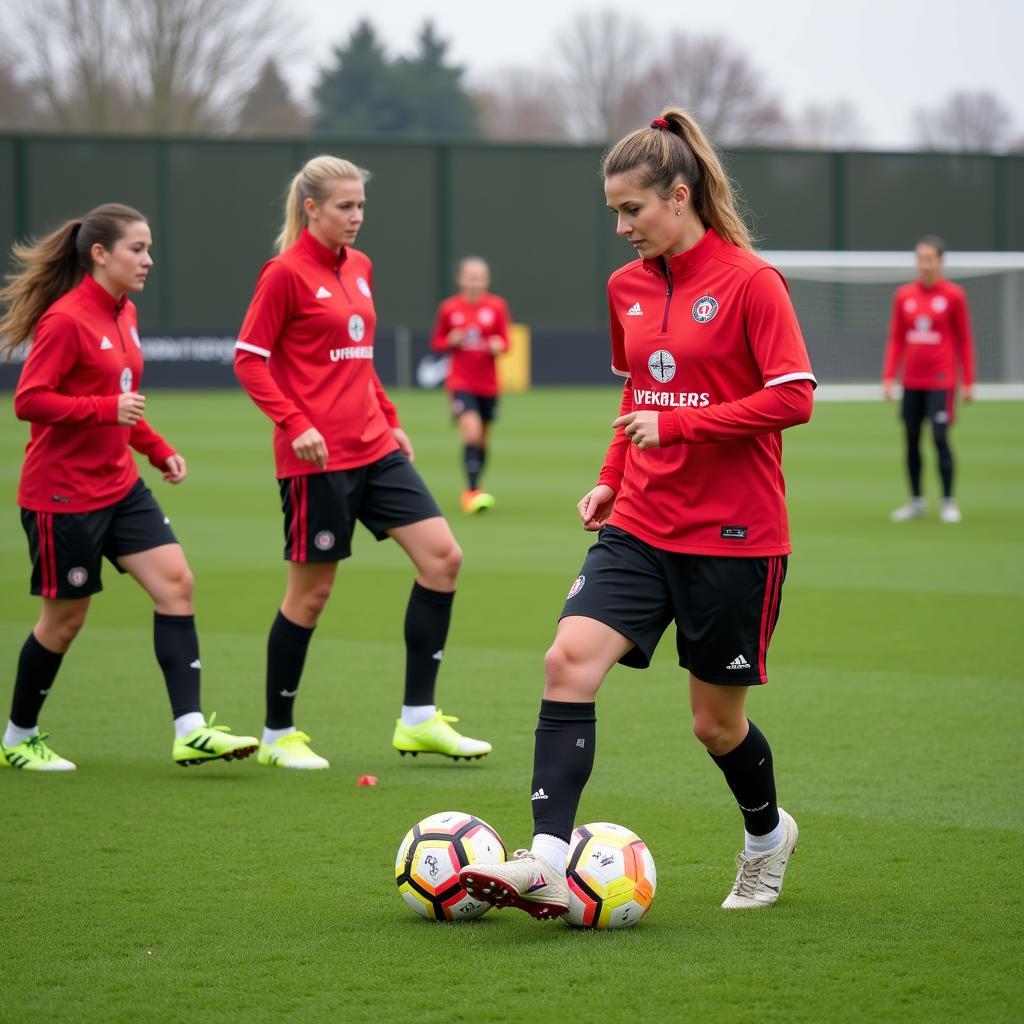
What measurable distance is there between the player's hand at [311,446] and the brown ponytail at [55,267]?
1093 mm

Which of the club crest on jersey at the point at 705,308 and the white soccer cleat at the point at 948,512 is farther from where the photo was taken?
the white soccer cleat at the point at 948,512

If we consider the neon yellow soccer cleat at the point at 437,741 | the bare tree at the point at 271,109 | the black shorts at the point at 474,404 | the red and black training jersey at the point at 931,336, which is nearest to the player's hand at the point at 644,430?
the neon yellow soccer cleat at the point at 437,741

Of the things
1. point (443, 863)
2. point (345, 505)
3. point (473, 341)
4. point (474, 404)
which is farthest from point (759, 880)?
point (473, 341)

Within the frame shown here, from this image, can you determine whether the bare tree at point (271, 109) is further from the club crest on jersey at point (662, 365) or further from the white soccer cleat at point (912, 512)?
the club crest on jersey at point (662, 365)

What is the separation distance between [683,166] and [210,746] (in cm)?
295

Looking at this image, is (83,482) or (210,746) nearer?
(210,746)

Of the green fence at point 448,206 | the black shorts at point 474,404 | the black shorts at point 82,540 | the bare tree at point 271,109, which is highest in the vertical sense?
the bare tree at point 271,109

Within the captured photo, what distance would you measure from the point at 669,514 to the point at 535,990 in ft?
4.20

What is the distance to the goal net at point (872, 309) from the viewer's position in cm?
3375

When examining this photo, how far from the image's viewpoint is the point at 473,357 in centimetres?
1702

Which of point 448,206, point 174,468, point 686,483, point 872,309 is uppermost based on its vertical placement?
point 448,206

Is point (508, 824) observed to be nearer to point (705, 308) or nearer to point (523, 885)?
point (523, 885)

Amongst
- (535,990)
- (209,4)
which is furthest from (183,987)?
(209,4)

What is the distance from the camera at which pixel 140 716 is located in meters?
7.52
